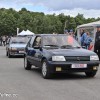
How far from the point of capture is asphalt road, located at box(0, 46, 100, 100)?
28.9 ft

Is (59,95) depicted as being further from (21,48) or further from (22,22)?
(22,22)

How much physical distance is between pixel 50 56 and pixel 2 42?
154 ft

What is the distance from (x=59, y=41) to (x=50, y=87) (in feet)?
11.0

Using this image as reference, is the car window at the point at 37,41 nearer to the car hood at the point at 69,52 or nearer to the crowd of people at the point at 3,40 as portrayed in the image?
the car hood at the point at 69,52

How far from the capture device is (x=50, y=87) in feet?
34.0

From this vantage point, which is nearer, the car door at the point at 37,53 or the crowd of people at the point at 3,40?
the car door at the point at 37,53

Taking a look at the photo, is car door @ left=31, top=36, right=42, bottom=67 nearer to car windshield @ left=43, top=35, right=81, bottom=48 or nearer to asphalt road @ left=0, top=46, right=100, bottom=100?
car windshield @ left=43, top=35, right=81, bottom=48

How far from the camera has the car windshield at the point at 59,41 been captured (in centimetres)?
1321

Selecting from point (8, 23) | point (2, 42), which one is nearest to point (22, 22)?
point (8, 23)

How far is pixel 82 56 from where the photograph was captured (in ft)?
39.7

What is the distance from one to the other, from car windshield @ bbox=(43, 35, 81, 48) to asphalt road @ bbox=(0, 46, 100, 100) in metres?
1.05

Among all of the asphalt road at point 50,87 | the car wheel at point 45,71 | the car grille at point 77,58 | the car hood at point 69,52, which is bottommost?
the asphalt road at point 50,87

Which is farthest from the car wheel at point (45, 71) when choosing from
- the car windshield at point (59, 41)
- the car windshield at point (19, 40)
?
the car windshield at point (19, 40)

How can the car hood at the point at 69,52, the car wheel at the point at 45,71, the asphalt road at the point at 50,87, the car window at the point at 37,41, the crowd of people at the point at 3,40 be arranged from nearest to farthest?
1. the asphalt road at the point at 50,87
2. the car hood at the point at 69,52
3. the car wheel at the point at 45,71
4. the car window at the point at 37,41
5. the crowd of people at the point at 3,40
